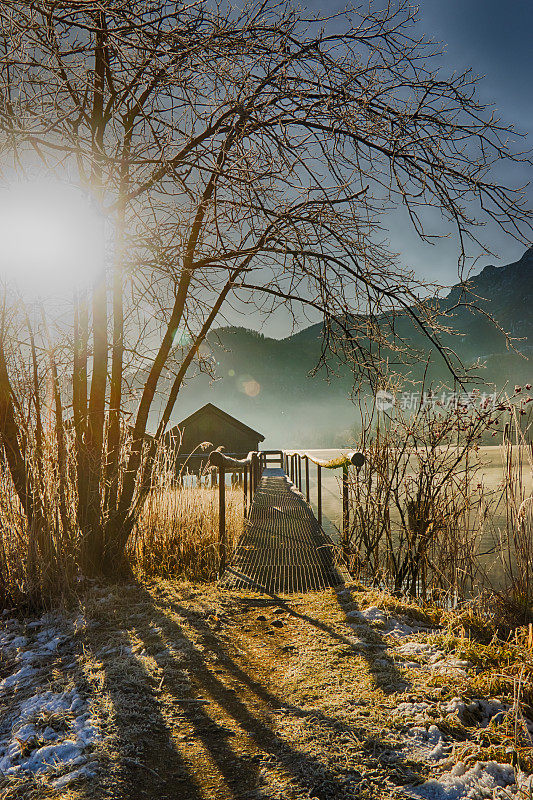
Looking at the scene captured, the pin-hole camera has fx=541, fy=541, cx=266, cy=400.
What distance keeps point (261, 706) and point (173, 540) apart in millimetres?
3057

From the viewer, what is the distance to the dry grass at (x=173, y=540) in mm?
5164

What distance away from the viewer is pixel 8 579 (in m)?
3.95

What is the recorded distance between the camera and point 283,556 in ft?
19.3

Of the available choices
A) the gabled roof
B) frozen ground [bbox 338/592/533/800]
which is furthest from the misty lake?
the gabled roof

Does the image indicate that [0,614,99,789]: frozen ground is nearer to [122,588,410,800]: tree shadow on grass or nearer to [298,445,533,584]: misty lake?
[122,588,410,800]: tree shadow on grass

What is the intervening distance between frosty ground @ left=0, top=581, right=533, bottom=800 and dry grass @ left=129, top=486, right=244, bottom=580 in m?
1.26

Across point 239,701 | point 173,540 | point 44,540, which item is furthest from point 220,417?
point 239,701

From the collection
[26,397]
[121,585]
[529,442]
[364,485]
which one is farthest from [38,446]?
[529,442]

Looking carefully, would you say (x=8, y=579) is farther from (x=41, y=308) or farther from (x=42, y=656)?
(x=41, y=308)

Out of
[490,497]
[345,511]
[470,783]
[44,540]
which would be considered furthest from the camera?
[490,497]

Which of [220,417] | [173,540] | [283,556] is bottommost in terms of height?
[283,556]

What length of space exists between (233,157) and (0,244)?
1675 millimetres

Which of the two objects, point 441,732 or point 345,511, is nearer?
point 441,732

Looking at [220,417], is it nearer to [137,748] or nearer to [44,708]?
[44,708]
